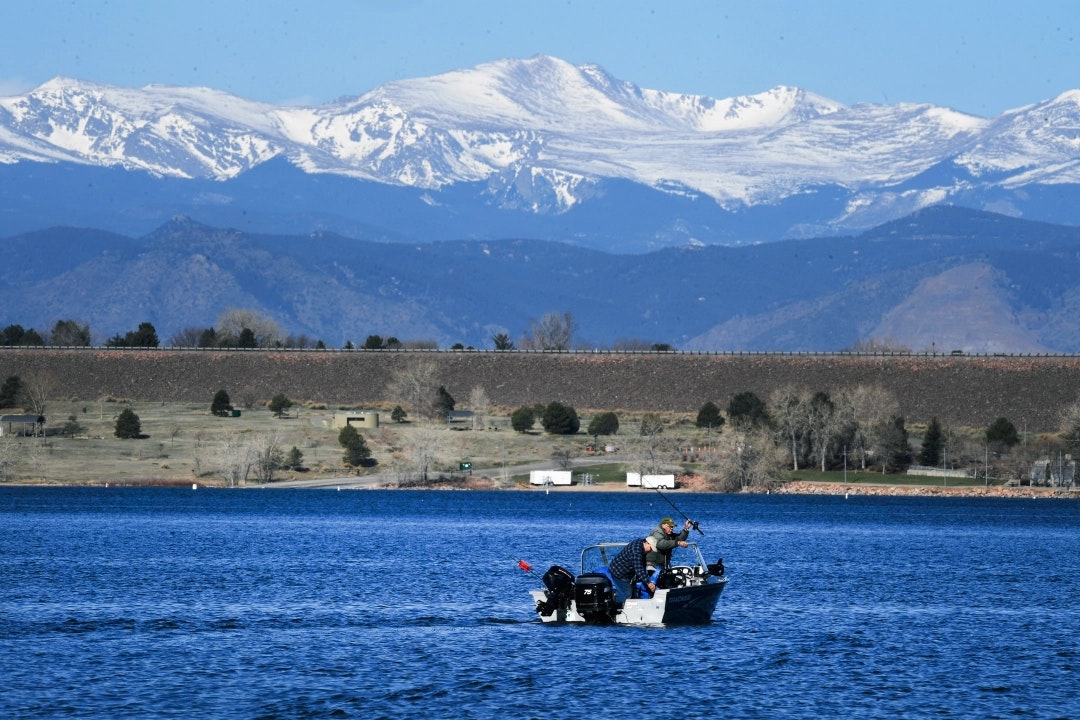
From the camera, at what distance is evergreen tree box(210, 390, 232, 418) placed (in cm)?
17225

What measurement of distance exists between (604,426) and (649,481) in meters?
27.0

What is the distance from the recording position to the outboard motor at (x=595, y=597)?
48625mm

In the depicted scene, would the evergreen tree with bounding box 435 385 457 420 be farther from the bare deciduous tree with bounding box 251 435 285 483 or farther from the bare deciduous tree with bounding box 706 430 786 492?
the bare deciduous tree with bounding box 706 430 786 492

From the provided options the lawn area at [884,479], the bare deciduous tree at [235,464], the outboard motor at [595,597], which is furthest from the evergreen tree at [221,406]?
the outboard motor at [595,597]

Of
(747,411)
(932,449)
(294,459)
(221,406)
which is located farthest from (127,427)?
(932,449)

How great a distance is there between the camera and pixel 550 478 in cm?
14388

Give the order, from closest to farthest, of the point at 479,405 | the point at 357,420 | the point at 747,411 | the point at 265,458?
the point at 265,458
the point at 357,420
the point at 747,411
the point at 479,405

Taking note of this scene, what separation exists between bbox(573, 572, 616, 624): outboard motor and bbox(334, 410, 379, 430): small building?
365 feet

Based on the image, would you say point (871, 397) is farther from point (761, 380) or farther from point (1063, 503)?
point (1063, 503)

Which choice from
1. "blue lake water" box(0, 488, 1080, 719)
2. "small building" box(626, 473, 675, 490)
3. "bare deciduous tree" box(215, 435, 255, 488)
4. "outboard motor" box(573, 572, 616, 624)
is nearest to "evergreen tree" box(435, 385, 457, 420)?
"bare deciduous tree" box(215, 435, 255, 488)

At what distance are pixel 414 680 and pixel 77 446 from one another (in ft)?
357

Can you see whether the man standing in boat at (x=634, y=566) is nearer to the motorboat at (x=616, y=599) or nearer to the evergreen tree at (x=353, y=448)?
the motorboat at (x=616, y=599)

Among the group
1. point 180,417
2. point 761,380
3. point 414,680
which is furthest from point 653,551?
point 761,380

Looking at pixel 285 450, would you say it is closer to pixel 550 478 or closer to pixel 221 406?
pixel 550 478
